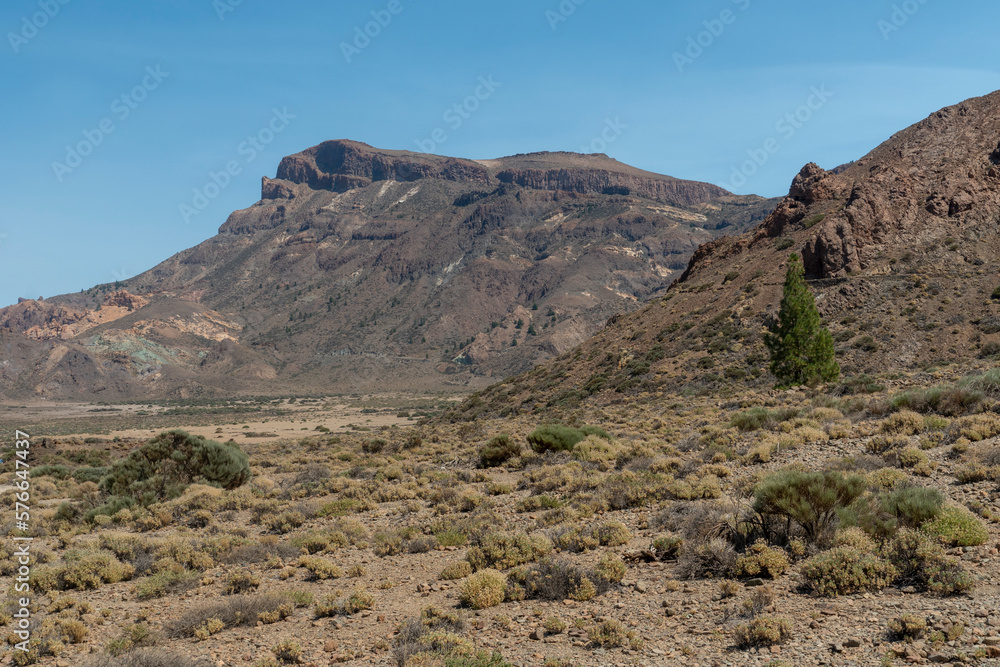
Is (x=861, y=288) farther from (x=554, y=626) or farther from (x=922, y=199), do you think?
(x=554, y=626)

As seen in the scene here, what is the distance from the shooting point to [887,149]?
52.2 m

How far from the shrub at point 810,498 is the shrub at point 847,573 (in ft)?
3.59

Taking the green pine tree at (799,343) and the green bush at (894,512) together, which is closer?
the green bush at (894,512)

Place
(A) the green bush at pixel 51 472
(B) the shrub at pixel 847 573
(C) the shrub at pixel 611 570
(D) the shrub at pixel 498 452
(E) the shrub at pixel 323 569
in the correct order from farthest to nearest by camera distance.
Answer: (A) the green bush at pixel 51 472 → (D) the shrub at pixel 498 452 → (E) the shrub at pixel 323 569 → (C) the shrub at pixel 611 570 → (B) the shrub at pixel 847 573

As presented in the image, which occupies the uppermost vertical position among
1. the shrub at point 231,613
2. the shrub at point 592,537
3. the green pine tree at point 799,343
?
the green pine tree at point 799,343

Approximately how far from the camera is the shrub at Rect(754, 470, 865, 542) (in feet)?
29.4

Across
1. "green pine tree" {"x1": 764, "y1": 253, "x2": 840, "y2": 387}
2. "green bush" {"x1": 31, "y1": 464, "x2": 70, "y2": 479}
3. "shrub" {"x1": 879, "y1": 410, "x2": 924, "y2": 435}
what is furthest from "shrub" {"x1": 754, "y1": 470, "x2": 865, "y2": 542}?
"green bush" {"x1": 31, "y1": 464, "x2": 70, "y2": 479}

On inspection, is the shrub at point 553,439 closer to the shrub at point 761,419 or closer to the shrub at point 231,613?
the shrub at point 761,419

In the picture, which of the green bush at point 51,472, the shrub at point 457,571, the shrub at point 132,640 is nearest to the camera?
the shrub at point 132,640

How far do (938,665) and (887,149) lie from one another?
189ft

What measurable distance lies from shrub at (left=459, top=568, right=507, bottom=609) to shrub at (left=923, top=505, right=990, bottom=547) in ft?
19.0

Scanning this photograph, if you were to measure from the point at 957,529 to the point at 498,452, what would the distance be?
45.2 ft

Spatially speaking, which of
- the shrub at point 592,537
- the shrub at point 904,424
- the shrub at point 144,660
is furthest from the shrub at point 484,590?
the shrub at point 904,424

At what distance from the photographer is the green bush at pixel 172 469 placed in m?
18.9
